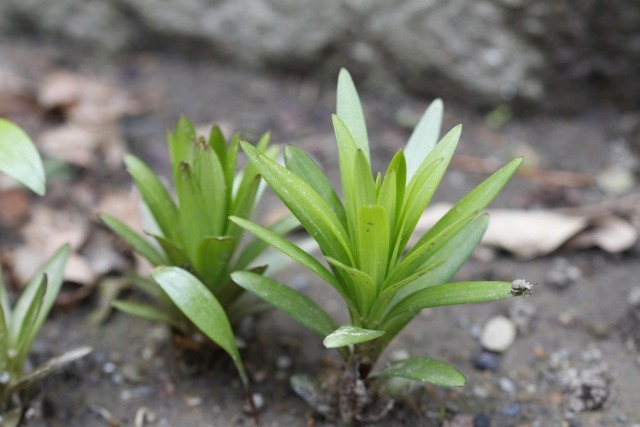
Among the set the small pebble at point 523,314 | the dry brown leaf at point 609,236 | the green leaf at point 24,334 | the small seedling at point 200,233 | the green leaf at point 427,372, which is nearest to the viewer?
the green leaf at point 427,372

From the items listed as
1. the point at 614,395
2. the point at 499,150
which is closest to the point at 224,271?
the point at 614,395

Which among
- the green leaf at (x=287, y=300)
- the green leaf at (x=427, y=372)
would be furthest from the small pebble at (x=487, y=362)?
the green leaf at (x=287, y=300)

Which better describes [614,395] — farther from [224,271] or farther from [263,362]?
[224,271]

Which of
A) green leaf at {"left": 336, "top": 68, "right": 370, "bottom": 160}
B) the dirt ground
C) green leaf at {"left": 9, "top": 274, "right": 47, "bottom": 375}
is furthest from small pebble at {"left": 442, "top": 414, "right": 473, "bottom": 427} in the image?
green leaf at {"left": 9, "top": 274, "right": 47, "bottom": 375}

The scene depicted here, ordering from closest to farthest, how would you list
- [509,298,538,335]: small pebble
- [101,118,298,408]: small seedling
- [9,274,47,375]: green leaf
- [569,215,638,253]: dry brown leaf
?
[101,118,298,408]: small seedling → [9,274,47,375]: green leaf → [509,298,538,335]: small pebble → [569,215,638,253]: dry brown leaf

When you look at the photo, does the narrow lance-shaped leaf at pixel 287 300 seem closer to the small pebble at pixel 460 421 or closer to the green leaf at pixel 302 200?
the green leaf at pixel 302 200

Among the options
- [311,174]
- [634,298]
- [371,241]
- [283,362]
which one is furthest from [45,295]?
[634,298]

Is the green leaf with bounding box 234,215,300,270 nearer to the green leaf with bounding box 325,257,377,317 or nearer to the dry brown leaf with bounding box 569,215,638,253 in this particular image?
the green leaf with bounding box 325,257,377,317
